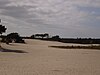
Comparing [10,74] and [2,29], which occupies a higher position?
[2,29]

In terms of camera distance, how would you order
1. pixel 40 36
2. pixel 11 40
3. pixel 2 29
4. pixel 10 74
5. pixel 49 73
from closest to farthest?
pixel 10 74 → pixel 49 73 → pixel 2 29 → pixel 11 40 → pixel 40 36

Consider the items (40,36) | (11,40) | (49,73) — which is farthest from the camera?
(40,36)

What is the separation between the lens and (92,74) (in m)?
15.1

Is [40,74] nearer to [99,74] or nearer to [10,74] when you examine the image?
[10,74]

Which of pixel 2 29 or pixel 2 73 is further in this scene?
pixel 2 29

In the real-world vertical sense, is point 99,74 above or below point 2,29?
below

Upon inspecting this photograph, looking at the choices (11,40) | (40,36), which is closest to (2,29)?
(11,40)

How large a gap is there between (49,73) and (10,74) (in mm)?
2032

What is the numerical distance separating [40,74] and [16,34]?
2172 inches

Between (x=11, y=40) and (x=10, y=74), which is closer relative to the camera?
(x=10, y=74)

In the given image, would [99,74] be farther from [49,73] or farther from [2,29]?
[2,29]

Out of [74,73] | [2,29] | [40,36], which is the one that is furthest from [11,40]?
[74,73]

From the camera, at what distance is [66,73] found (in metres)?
15.3

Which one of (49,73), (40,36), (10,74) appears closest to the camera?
(10,74)
